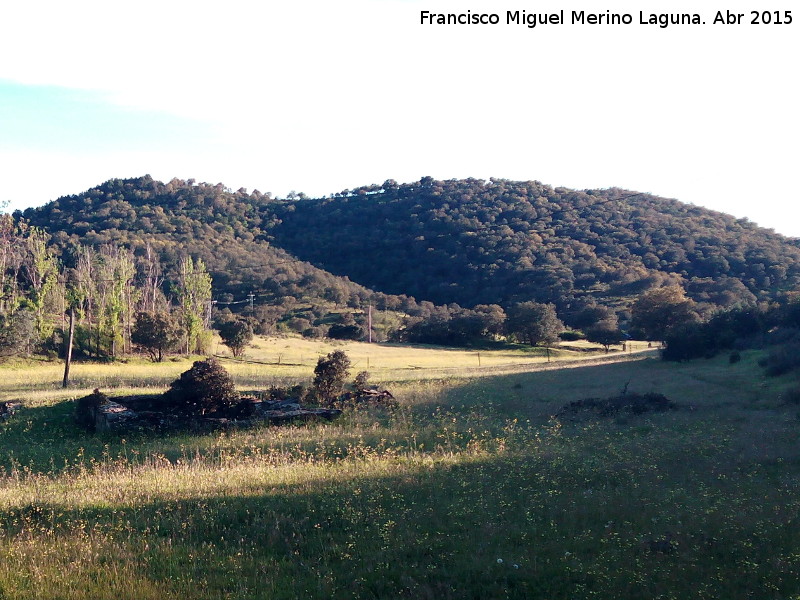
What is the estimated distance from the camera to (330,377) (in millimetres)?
22562

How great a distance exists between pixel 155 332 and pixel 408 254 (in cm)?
6844

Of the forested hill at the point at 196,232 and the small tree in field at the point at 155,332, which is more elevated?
the forested hill at the point at 196,232

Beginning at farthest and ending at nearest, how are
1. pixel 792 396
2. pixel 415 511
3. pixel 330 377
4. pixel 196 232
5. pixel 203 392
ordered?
pixel 196 232
pixel 330 377
pixel 203 392
pixel 792 396
pixel 415 511

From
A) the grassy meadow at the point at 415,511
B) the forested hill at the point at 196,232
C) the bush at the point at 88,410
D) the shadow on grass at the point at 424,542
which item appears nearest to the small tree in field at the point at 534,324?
the forested hill at the point at 196,232

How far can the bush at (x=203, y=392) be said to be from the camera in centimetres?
1873

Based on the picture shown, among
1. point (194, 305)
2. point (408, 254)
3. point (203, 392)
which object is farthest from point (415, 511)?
point (408, 254)

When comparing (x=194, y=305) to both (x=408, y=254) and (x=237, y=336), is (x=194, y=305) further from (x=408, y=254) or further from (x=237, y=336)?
(x=408, y=254)

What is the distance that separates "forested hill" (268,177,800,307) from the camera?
87.3 meters

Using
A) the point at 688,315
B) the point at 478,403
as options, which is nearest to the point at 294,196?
the point at 688,315

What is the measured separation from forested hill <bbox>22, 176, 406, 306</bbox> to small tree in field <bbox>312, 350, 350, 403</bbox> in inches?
2822

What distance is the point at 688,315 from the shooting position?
45.4 metres

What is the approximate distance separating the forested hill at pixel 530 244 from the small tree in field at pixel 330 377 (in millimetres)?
62038

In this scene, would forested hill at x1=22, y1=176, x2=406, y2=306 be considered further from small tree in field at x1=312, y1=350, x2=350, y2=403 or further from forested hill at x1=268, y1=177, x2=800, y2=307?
small tree in field at x1=312, y1=350, x2=350, y2=403

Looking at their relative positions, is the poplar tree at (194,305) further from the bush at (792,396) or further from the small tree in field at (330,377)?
the bush at (792,396)
